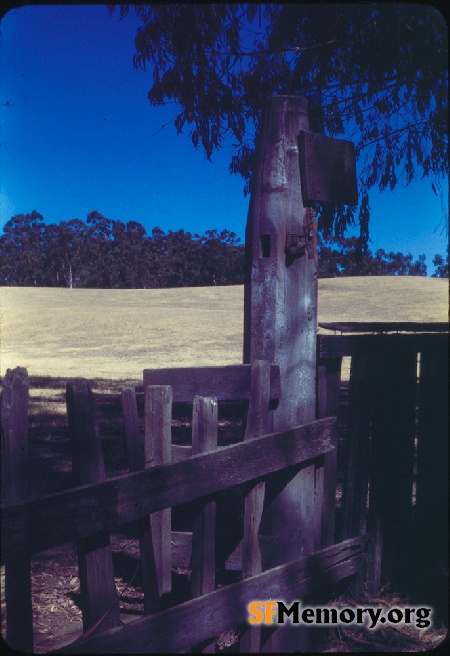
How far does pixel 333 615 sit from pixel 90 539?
1.39 meters

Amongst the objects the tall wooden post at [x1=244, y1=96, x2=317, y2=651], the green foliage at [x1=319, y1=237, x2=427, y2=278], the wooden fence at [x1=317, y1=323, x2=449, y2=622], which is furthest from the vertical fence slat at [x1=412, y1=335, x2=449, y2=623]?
the green foliage at [x1=319, y1=237, x2=427, y2=278]

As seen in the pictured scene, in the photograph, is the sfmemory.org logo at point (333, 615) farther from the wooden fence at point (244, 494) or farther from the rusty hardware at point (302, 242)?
the rusty hardware at point (302, 242)

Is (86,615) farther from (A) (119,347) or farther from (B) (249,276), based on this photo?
(A) (119,347)

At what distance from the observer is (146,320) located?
32094 mm

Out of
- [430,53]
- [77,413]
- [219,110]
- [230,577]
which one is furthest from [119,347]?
[77,413]

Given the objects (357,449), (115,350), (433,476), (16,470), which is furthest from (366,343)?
(115,350)

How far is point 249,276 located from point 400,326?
135 cm

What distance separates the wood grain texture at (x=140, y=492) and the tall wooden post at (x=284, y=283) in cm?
21

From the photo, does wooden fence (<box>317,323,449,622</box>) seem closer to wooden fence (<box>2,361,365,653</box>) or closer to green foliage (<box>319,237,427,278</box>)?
wooden fence (<box>2,361,365,653</box>)

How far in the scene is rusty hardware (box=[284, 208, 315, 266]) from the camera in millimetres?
2936

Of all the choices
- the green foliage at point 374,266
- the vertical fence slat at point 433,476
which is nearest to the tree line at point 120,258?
the green foliage at point 374,266

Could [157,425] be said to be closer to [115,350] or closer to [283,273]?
[283,273]

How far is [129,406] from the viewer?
2.61 m

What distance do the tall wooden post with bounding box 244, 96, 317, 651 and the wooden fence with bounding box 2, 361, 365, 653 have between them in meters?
0.07
